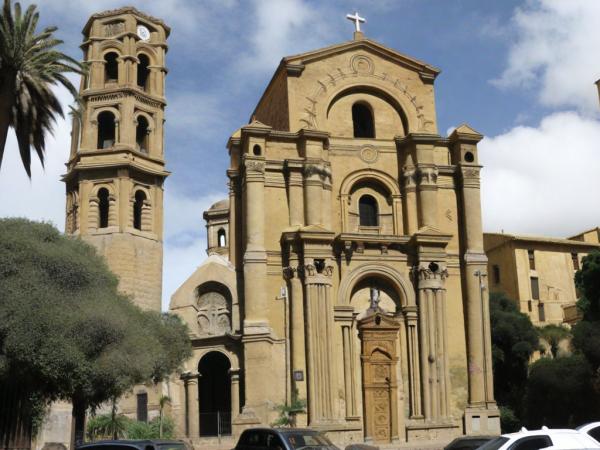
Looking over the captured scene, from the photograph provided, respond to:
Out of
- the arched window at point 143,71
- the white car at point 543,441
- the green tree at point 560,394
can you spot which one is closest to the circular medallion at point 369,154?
the arched window at point 143,71

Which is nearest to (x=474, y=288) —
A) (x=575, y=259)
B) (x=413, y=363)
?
(x=413, y=363)

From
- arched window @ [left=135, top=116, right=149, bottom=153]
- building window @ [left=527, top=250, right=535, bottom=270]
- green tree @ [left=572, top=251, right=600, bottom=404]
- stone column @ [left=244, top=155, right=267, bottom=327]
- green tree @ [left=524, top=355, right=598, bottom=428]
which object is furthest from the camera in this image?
building window @ [left=527, top=250, right=535, bottom=270]

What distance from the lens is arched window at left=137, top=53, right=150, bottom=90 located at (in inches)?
1804

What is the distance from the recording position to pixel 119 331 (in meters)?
23.4

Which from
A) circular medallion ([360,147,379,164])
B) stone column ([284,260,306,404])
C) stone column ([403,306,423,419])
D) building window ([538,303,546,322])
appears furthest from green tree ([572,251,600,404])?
stone column ([284,260,306,404])

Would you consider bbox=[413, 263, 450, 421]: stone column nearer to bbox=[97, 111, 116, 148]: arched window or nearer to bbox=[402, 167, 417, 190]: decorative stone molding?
bbox=[402, 167, 417, 190]: decorative stone molding

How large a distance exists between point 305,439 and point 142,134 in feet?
97.7

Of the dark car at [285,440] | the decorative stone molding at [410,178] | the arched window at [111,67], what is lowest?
the dark car at [285,440]

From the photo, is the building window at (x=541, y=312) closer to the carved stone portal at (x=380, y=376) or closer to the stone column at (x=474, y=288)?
the stone column at (x=474, y=288)

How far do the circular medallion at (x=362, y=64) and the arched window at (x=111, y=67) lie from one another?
14137 mm

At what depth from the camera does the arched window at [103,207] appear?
42.6 meters

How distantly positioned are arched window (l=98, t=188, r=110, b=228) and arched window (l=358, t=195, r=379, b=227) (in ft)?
45.3

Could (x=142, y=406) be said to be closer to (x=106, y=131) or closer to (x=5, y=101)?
(x=106, y=131)

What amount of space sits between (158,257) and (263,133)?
37.0 ft
